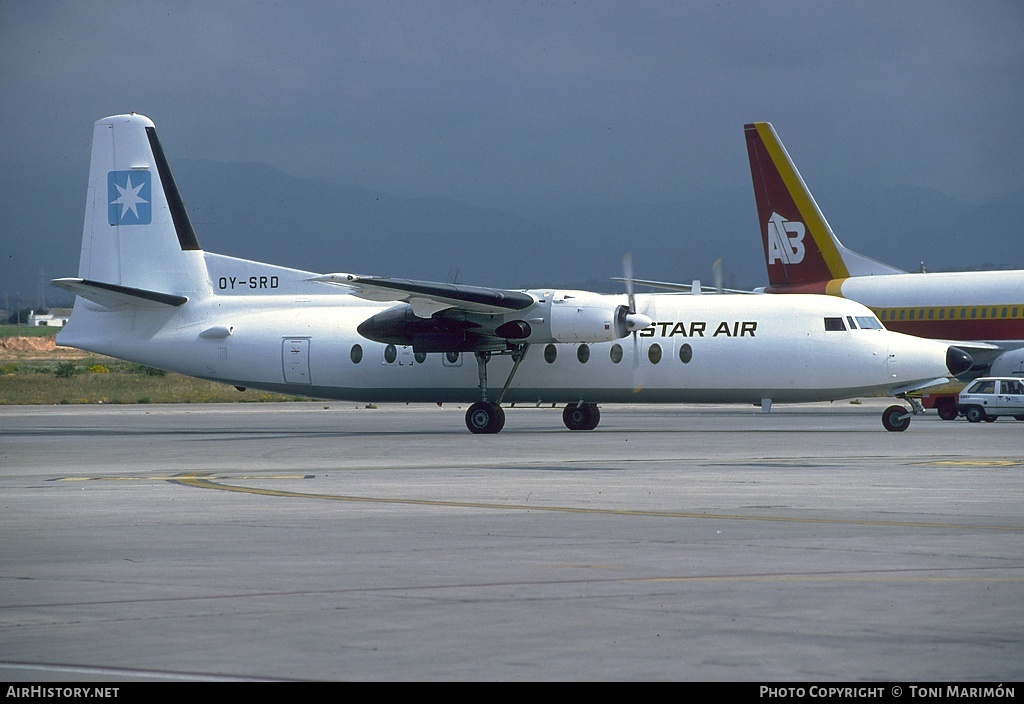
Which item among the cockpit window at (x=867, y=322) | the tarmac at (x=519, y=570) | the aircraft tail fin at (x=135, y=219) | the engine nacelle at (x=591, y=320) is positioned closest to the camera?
the tarmac at (x=519, y=570)

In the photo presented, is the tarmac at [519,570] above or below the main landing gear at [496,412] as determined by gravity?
below

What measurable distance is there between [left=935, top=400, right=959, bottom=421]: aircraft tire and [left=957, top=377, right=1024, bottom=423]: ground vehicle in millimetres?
1457

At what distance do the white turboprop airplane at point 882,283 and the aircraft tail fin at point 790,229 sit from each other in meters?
0.04

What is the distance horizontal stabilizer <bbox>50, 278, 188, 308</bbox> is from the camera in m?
31.6

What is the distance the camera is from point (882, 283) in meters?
43.3

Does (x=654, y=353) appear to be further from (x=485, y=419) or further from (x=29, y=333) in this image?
(x=29, y=333)

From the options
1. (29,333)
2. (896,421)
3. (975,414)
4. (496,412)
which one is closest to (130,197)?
(496,412)

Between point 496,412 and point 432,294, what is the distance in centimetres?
340

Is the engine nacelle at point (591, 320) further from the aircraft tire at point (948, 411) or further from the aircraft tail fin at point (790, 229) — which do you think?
the aircraft tail fin at point (790, 229)

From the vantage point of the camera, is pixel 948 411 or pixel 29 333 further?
pixel 29 333

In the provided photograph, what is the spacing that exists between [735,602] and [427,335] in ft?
74.8

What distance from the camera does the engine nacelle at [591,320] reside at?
29062 millimetres

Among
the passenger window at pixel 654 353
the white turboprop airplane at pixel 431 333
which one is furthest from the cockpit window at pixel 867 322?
the passenger window at pixel 654 353

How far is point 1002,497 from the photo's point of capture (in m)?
14.6
